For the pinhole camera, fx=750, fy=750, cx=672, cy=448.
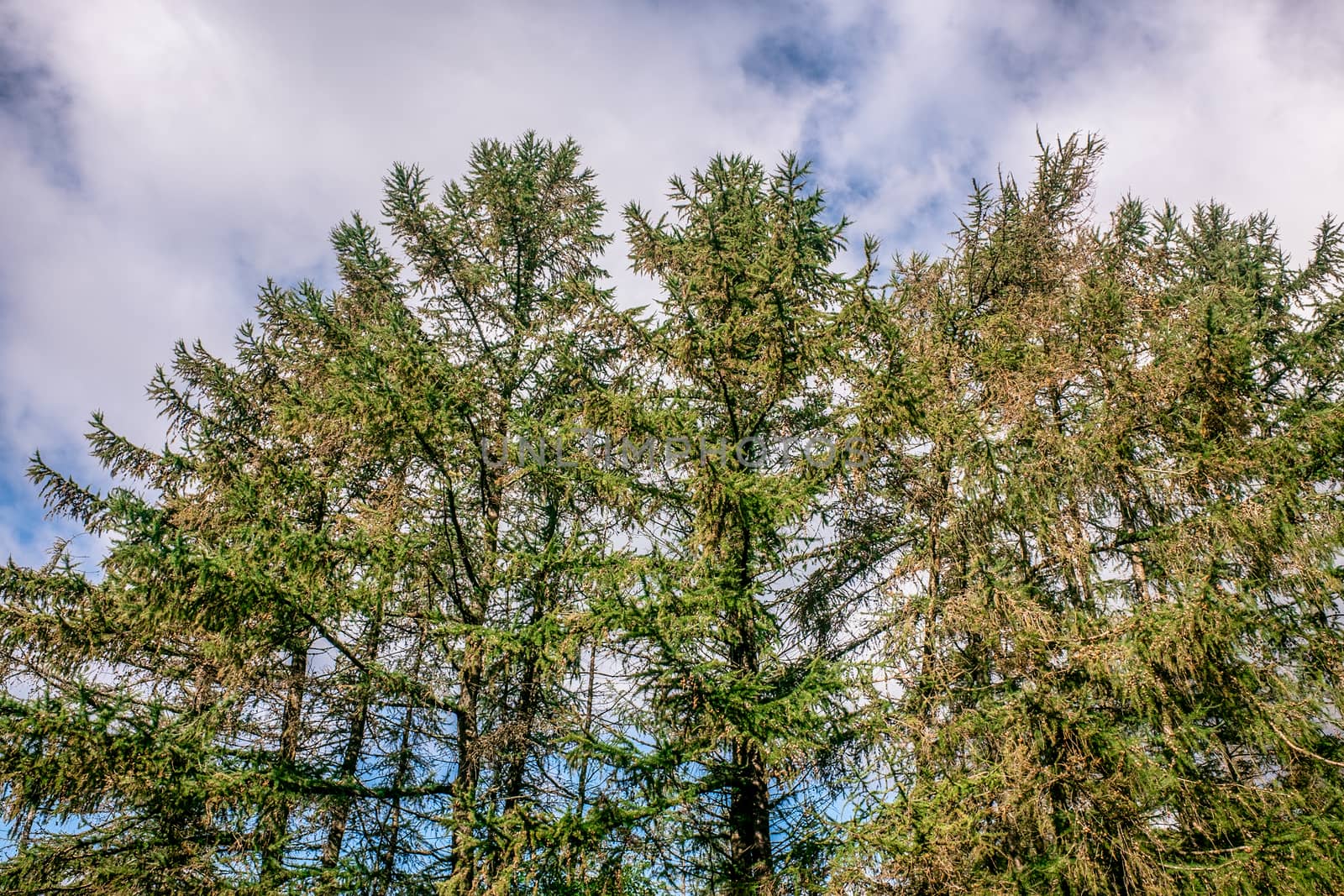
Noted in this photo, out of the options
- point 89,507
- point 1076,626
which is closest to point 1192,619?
point 1076,626

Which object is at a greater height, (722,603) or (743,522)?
(743,522)

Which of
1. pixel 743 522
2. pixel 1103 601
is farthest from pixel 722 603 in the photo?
pixel 1103 601

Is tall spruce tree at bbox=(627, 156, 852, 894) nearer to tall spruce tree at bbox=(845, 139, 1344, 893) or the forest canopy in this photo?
the forest canopy

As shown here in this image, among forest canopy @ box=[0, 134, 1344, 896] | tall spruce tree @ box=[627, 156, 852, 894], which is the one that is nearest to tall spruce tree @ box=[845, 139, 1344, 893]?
forest canopy @ box=[0, 134, 1344, 896]

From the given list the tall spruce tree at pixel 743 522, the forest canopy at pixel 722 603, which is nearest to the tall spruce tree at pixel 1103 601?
the forest canopy at pixel 722 603

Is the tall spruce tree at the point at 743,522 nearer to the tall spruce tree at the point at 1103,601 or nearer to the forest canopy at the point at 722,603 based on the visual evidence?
the forest canopy at the point at 722,603

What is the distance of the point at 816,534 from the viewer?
772cm

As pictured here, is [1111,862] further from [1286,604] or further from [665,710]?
[665,710]

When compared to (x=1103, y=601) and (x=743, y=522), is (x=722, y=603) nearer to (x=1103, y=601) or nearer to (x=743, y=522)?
(x=743, y=522)

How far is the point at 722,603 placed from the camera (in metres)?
5.57

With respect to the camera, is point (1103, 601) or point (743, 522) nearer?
point (743, 522)

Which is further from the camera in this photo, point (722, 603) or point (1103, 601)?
point (1103, 601)

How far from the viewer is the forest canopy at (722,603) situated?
5.08m

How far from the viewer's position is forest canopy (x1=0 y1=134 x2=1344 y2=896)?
5082 millimetres
